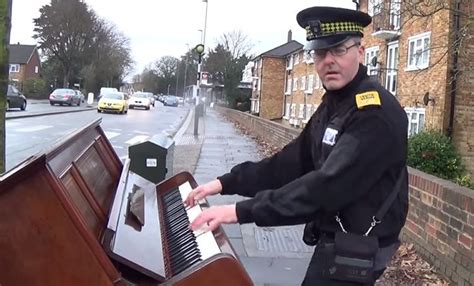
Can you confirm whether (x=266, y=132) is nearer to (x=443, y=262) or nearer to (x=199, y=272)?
(x=443, y=262)

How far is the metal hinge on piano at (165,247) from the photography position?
1.93 metres

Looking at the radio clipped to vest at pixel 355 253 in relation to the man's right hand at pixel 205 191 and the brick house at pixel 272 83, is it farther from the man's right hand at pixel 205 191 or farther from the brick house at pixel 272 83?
the brick house at pixel 272 83

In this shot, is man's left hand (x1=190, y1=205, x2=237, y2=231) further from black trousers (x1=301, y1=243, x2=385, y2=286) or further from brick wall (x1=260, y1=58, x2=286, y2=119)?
brick wall (x1=260, y1=58, x2=286, y2=119)

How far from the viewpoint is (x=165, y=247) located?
246 cm

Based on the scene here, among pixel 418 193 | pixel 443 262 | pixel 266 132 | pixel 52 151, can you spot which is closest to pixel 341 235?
pixel 52 151

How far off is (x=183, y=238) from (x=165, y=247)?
0.09 metres

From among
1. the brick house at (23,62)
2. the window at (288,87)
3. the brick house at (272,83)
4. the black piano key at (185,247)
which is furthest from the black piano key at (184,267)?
the brick house at (23,62)

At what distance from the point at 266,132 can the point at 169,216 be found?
61.9 feet

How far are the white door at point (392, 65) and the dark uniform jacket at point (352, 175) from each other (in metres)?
23.4

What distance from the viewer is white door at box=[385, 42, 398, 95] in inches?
993

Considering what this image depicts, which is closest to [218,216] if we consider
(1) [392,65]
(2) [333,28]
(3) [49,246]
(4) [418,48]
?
(3) [49,246]

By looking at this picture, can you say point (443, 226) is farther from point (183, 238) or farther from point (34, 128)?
point (34, 128)

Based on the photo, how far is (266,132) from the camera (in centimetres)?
2173

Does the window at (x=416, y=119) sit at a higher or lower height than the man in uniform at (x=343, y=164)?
higher
